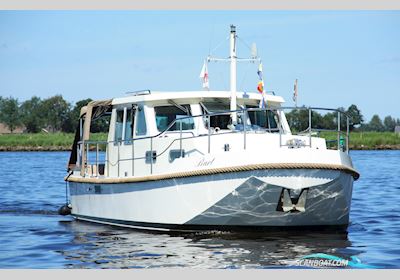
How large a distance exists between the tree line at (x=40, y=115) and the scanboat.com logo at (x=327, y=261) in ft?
275

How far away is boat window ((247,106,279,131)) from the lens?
17766mm

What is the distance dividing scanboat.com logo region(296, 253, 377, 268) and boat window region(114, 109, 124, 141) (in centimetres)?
619

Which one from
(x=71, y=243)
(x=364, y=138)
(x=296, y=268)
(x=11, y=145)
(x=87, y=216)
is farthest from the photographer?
(x=11, y=145)

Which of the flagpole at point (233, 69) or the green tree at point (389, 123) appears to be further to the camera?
the green tree at point (389, 123)

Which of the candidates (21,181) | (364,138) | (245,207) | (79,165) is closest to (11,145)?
(364,138)

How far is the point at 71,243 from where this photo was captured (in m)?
16.2

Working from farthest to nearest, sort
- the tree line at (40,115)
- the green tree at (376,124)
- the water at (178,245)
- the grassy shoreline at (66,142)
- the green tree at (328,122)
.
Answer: the green tree at (376,124) < the tree line at (40,115) < the grassy shoreline at (66,142) < the green tree at (328,122) < the water at (178,245)

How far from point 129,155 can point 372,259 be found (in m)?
5.91

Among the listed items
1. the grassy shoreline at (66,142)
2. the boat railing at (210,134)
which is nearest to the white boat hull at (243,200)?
the boat railing at (210,134)

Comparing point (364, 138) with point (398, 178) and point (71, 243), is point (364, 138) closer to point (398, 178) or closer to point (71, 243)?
point (398, 178)

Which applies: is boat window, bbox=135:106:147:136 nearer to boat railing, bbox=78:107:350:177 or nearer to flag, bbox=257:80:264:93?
boat railing, bbox=78:107:350:177

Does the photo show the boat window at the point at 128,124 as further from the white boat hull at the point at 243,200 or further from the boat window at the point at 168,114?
the white boat hull at the point at 243,200

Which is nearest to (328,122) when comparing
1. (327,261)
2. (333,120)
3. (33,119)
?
(333,120)

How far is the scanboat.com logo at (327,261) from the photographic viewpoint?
515 inches
